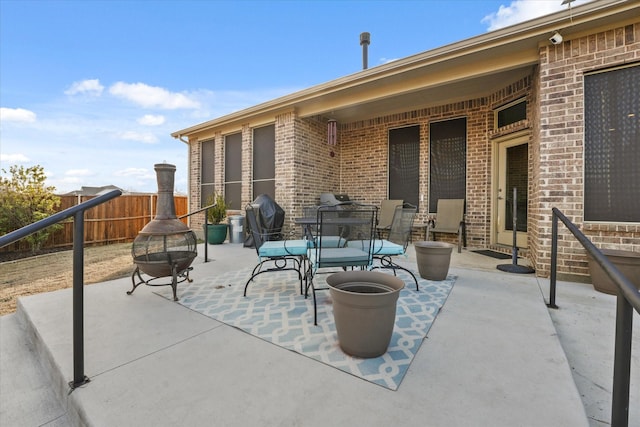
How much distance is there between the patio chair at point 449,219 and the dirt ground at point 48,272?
5.43m

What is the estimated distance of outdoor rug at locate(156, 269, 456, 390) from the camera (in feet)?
5.31

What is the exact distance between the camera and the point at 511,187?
5.01m

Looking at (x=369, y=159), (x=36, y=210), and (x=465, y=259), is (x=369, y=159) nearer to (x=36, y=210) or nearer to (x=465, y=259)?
(x=465, y=259)

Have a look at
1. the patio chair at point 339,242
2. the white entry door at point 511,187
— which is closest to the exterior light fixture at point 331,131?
the white entry door at point 511,187

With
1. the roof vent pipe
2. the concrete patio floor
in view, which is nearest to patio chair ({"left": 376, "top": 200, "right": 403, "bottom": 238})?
the concrete patio floor

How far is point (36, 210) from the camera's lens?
6.72 meters

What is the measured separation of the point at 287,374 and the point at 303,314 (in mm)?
835

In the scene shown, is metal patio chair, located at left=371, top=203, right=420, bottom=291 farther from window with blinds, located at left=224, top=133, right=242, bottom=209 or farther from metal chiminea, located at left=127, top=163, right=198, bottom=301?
window with blinds, located at left=224, top=133, right=242, bottom=209

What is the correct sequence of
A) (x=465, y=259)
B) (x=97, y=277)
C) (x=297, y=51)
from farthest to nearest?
(x=297, y=51), (x=465, y=259), (x=97, y=277)

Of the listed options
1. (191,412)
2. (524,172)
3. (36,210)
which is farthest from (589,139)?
(36,210)

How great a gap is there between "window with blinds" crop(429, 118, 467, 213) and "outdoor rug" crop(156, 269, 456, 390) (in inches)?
112

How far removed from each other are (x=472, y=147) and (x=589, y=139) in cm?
232

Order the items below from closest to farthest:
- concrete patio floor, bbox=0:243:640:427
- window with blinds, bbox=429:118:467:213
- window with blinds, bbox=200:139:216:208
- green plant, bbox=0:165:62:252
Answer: concrete patio floor, bbox=0:243:640:427 < window with blinds, bbox=429:118:467:213 < green plant, bbox=0:165:62:252 < window with blinds, bbox=200:139:216:208

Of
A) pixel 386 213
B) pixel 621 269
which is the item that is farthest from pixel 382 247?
pixel 386 213
